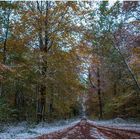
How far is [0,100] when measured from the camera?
722 inches

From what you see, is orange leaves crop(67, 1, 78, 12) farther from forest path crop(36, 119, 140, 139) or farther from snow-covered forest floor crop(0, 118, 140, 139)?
forest path crop(36, 119, 140, 139)

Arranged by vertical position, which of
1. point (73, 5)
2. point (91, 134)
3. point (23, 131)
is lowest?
point (91, 134)

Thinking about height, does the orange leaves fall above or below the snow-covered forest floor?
above

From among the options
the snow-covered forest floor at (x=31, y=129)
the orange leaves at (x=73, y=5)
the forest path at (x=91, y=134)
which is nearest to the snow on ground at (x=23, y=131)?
the snow-covered forest floor at (x=31, y=129)

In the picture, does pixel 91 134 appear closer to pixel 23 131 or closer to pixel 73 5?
pixel 23 131

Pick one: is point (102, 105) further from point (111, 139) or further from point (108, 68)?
point (111, 139)

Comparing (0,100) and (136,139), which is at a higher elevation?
(0,100)

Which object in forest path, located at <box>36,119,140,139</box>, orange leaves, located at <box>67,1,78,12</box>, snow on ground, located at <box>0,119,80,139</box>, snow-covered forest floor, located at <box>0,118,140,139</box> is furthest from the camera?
orange leaves, located at <box>67,1,78,12</box>

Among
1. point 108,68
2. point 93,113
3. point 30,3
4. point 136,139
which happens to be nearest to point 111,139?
point 136,139

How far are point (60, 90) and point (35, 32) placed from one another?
4.86 meters

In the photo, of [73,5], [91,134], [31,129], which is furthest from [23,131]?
[73,5]

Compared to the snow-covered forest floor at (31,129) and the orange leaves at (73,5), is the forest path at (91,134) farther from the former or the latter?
the orange leaves at (73,5)

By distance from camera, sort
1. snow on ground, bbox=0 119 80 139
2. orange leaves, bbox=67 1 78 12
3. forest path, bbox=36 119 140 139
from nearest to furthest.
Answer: forest path, bbox=36 119 140 139, snow on ground, bbox=0 119 80 139, orange leaves, bbox=67 1 78 12

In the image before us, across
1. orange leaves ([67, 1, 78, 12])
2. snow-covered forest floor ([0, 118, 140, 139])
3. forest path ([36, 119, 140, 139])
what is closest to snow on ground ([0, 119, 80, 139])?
snow-covered forest floor ([0, 118, 140, 139])
